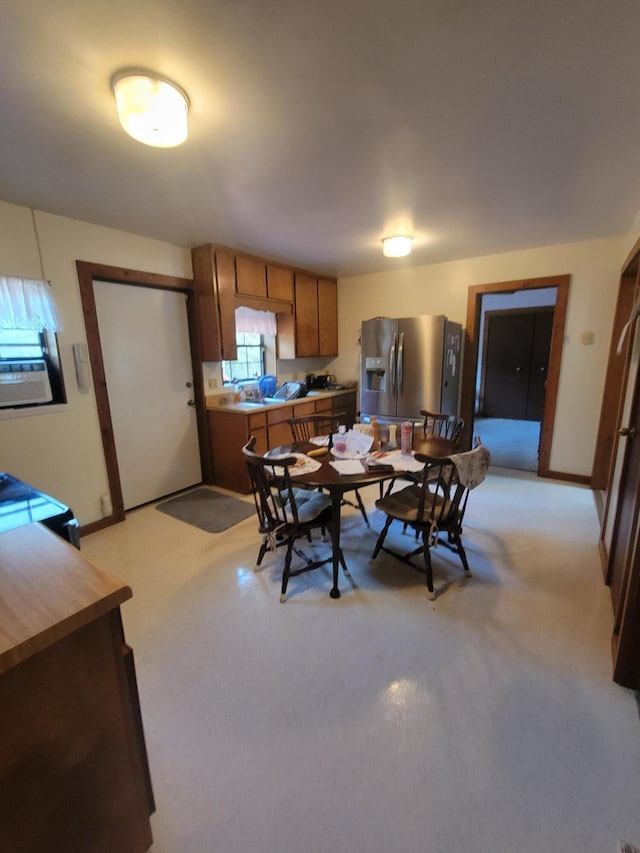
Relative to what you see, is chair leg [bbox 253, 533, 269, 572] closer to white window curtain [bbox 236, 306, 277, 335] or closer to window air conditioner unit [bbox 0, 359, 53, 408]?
window air conditioner unit [bbox 0, 359, 53, 408]

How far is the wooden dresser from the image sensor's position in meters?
0.74

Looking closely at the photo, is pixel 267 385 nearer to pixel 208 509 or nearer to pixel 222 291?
pixel 222 291

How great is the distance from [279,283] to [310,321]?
0.66 meters

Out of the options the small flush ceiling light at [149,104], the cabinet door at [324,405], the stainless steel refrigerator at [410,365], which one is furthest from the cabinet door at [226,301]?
the small flush ceiling light at [149,104]

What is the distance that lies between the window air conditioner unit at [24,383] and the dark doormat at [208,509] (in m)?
Answer: 1.35

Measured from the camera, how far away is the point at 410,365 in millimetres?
3955

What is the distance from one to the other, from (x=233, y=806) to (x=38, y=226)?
3392 millimetres

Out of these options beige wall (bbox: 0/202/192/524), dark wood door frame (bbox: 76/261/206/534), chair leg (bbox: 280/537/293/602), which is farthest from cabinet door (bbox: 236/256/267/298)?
chair leg (bbox: 280/537/293/602)

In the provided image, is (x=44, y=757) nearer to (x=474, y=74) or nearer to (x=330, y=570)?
(x=330, y=570)

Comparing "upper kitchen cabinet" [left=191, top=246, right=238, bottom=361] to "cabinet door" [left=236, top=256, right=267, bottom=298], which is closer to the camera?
"upper kitchen cabinet" [left=191, top=246, right=238, bottom=361]

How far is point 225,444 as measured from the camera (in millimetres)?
3703

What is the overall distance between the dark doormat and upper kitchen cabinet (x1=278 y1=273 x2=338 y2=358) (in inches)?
77.8

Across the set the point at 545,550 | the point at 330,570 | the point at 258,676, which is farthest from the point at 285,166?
the point at 545,550

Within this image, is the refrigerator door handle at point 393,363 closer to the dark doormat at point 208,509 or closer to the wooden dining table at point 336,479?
the wooden dining table at point 336,479
